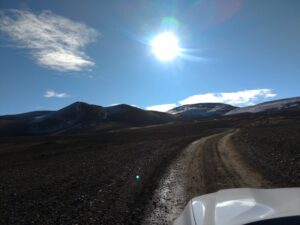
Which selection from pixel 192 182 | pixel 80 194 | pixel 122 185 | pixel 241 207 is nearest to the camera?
pixel 241 207

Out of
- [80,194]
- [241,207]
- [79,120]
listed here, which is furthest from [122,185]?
[79,120]

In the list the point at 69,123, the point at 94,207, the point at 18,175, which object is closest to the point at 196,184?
the point at 94,207

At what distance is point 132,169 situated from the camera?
17922 millimetres

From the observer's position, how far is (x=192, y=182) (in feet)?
44.0

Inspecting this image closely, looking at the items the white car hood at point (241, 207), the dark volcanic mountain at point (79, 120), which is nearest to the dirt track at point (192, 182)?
the white car hood at point (241, 207)

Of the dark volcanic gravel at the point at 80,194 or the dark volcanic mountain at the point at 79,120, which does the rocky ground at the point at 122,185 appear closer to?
the dark volcanic gravel at the point at 80,194

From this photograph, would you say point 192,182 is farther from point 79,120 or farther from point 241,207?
point 79,120

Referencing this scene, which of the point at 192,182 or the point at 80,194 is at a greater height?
the point at 192,182

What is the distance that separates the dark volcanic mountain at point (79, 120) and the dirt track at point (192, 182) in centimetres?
9644

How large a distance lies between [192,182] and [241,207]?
10.2 m

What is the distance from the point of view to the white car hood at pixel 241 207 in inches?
120

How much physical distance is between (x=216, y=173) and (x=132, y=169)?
5.01 m

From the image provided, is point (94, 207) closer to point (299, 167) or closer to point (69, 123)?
point (299, 167)

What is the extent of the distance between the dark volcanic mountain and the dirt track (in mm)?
96441
